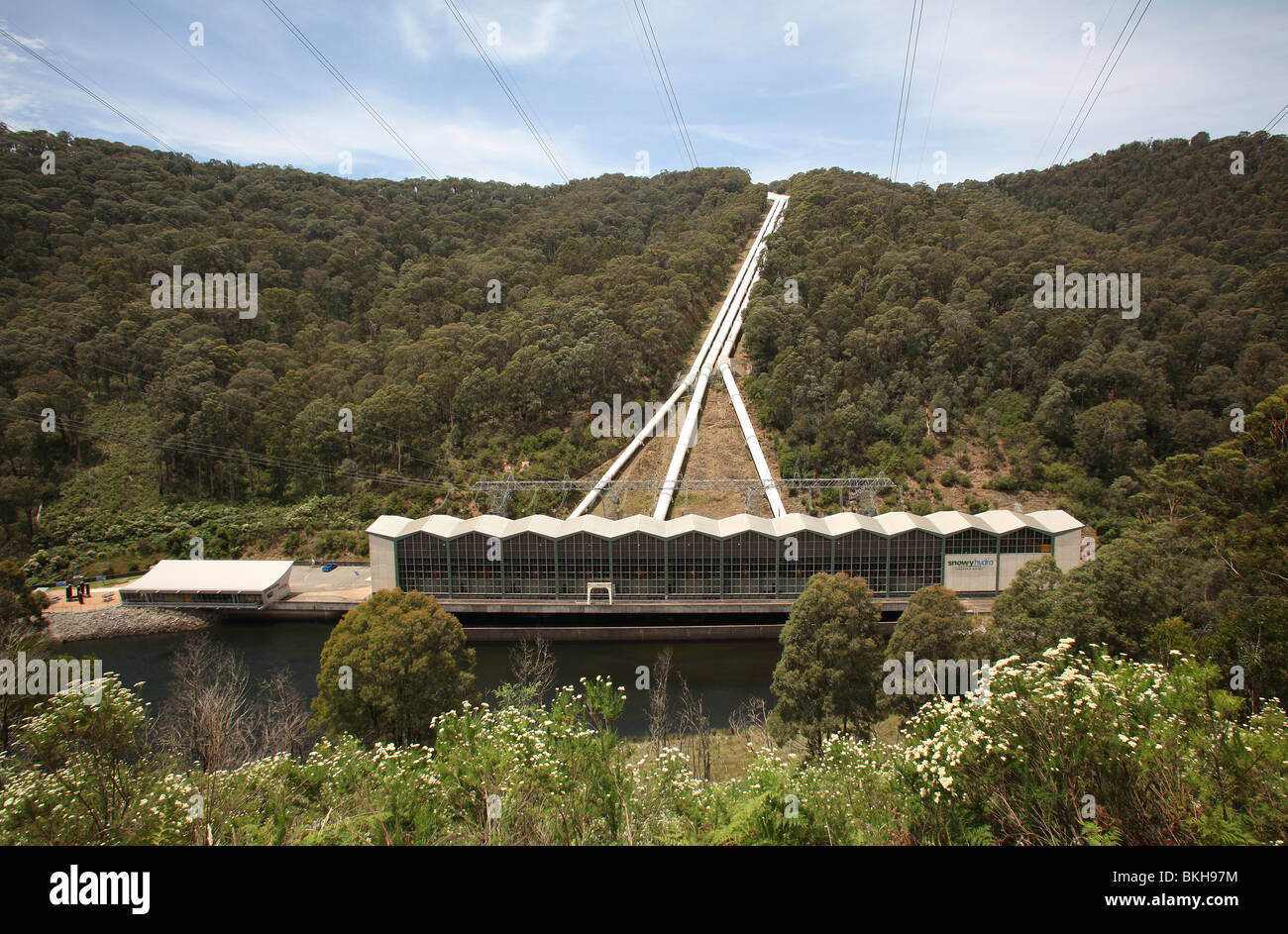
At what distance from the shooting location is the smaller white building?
21.4m

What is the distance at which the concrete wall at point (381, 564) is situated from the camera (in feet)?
68.5

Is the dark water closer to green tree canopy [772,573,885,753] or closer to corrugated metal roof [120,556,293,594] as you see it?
corrugated metal roof [120,556,293,594]

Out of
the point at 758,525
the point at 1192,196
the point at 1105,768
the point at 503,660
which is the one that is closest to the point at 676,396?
the point at 758,525

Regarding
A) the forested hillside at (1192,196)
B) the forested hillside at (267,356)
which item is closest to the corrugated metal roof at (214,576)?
the forested hillside at (267,356)

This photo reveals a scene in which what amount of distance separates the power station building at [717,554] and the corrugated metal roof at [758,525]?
0.14 ft

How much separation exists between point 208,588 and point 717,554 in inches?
659

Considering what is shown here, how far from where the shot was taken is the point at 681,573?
20281 millimetres

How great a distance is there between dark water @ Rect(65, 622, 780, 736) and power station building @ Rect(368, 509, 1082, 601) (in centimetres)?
180

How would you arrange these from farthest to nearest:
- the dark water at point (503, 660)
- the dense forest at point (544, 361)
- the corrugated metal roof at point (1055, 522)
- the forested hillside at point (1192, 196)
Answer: the forested hillside at point (1192, 196) < the dense forest at point (544, 361) < the corrugated metal roof at point (1055, 522) < the dark water at point (503, 660)

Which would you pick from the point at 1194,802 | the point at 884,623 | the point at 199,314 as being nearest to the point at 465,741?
the point at 1194,802

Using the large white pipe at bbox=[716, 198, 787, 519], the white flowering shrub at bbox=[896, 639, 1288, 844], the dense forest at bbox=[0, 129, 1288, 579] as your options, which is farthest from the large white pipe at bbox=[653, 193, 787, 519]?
the white flowering shrub at bbox=[896, 639, 1288, 844]

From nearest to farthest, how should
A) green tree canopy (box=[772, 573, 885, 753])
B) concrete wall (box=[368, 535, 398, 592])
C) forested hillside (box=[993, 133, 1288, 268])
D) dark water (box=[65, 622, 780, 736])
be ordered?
green tree canopy (box=[772, 573, 885, 753]) < dark water (box=[65, 622, 780, 736]) < concrete wall (box=[368, 535, 398, 592]) < forested hillside (box=[993, 133, 1288, 268])

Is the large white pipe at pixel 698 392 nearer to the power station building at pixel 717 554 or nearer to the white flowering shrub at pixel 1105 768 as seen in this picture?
the power station building at pixel 717 554

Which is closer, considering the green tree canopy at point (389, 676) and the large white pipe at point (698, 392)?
the green tree canopy at point (389, 676)
